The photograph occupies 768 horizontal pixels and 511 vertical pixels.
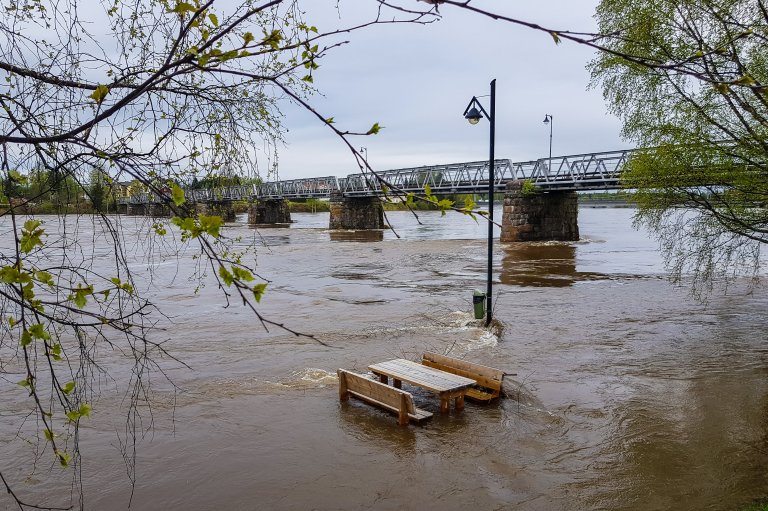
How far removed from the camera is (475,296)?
1616 centimetres

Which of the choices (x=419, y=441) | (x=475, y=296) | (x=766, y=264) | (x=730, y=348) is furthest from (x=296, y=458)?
(x=766, y=264)

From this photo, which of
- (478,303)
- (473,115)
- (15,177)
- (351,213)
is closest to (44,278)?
(15,177)

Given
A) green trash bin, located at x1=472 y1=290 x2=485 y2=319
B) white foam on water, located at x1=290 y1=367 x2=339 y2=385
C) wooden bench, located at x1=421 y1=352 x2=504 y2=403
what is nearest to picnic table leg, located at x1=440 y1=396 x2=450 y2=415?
wooden bench, located at x1=421 y1=352 x2=504 y2=403

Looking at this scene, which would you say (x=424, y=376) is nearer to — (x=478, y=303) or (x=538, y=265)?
(x=478, y=303)

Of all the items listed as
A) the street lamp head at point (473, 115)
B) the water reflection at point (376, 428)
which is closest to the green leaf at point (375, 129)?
the water reflection at point (376, 428)

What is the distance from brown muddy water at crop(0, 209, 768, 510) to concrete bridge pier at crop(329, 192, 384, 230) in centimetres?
5289

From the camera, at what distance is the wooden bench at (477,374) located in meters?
10.1

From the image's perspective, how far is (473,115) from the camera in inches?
575

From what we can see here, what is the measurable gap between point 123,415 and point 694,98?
13486mm

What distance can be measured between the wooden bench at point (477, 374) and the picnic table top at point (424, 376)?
0.37m

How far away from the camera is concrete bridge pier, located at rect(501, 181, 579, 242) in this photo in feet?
152

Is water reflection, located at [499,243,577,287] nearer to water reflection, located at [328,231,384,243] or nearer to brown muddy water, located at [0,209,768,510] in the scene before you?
brown muddy water, located at [0,209,768,510]

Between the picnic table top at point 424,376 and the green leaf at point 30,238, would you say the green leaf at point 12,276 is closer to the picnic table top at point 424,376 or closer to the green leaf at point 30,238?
the green leaf at point 30,238

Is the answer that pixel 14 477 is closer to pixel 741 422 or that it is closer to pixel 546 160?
pixel 741 422
